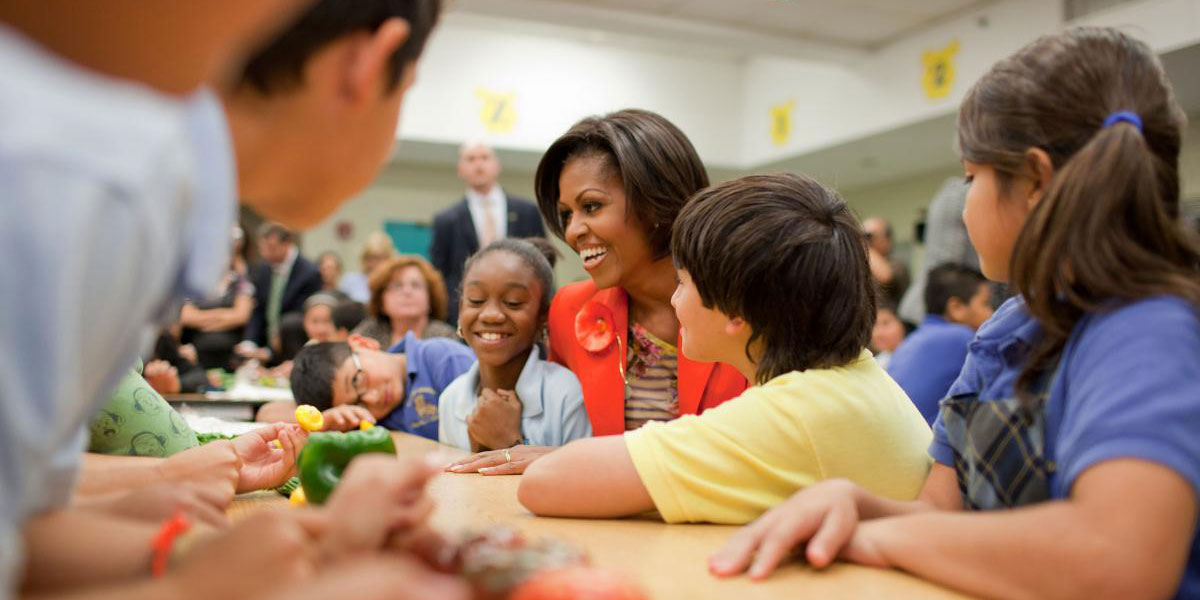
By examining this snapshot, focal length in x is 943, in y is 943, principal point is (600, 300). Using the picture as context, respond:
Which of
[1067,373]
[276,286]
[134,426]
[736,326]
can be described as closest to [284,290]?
[276,286]

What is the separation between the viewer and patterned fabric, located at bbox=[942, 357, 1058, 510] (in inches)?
41.3

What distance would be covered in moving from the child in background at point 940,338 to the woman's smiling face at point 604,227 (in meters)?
1.03

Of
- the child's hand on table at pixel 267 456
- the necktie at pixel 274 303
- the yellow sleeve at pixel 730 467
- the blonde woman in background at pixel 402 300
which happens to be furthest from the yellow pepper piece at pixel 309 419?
the necktie at pixel 274 303

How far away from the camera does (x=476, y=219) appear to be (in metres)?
6.27

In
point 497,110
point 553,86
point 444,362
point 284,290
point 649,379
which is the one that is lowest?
point 284,290

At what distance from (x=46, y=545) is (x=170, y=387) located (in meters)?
3.82

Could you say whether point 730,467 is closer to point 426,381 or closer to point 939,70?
point 426,381

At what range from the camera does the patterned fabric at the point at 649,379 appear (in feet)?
7.16

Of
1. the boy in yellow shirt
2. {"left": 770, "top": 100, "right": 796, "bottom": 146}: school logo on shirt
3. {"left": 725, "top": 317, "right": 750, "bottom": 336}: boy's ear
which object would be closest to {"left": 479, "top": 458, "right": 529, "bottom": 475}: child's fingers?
the boy in yellow shirt

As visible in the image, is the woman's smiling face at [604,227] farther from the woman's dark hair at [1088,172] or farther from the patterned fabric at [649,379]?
the woman's dark hair at [1088,172]

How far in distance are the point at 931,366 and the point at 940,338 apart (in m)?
0.14

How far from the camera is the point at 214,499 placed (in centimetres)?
108

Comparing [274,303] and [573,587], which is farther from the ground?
[573,587]

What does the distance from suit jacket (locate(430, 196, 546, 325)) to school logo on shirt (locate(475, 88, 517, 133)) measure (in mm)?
3485
